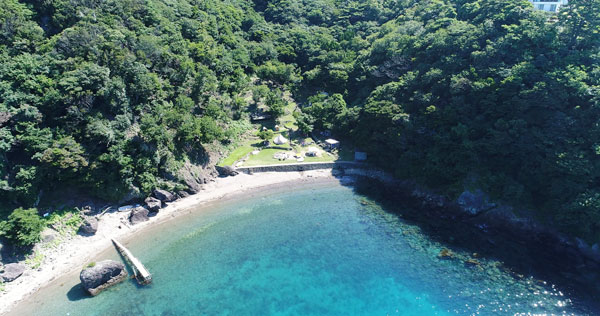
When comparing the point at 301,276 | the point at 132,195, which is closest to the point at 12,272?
the point at 132,195

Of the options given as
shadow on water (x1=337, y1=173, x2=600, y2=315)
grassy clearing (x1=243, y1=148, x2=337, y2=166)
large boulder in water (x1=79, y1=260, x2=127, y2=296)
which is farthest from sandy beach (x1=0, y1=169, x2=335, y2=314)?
shadow on water (x1=337, y1=173, x2=600, y2=315)

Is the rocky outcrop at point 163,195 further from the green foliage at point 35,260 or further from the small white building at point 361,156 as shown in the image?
the small white building at point 361,156

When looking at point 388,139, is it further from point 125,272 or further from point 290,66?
point 125,272

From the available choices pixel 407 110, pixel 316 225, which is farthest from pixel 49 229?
pixel 407 110

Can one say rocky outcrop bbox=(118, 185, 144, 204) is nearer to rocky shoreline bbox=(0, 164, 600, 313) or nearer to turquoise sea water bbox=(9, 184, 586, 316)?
rocky shoreline bbox=(0, 164, 600, 313)

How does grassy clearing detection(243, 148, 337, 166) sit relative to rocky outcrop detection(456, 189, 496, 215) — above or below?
above

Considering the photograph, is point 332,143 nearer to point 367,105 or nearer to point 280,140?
point 367,105
